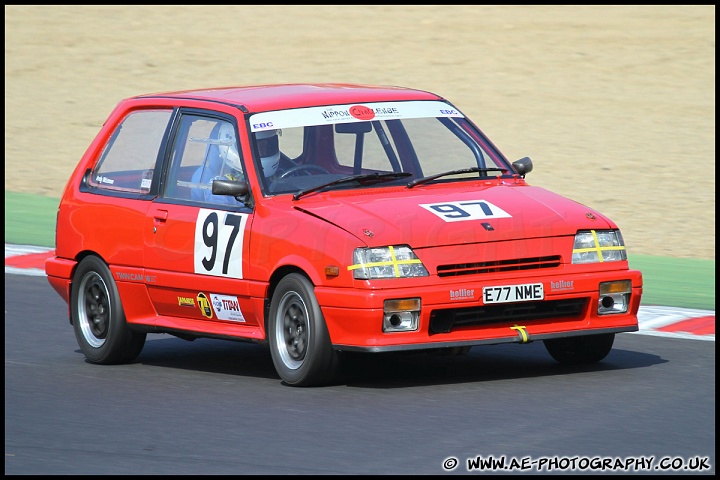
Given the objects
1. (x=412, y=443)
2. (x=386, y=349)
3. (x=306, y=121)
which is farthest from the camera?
(x=306, y=121)

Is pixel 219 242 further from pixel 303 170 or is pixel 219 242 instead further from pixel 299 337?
pixel 299 337

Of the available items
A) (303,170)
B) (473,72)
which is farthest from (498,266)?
(473,72)

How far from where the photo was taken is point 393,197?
28.8 feet

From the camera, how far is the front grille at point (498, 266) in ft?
27.1

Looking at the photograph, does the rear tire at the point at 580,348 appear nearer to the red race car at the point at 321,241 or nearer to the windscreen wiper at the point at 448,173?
the red race car at the point at 321,241

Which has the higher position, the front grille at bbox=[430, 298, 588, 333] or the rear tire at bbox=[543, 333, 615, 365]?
the front grille at bbox=[430, 298, 588, 333]

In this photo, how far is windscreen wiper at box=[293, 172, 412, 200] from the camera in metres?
8.90

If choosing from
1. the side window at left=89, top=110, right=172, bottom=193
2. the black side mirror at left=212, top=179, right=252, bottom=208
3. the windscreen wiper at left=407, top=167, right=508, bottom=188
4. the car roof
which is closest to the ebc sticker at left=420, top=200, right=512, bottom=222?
the windscreen wiper at left=407, top=167, right=508, bottom=188

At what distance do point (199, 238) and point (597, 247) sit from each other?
2.34 m

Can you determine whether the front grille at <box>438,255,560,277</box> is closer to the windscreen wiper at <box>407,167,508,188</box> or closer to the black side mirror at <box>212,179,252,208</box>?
the windscreen wiper at <box>407,167,508,188</box>

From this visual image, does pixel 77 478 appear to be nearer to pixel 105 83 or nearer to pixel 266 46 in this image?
pixel 105 83

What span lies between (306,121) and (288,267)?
118cm

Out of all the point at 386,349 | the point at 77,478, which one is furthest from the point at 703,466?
the point at 77,478

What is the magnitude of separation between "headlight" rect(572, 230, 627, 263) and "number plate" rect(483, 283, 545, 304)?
332mm
